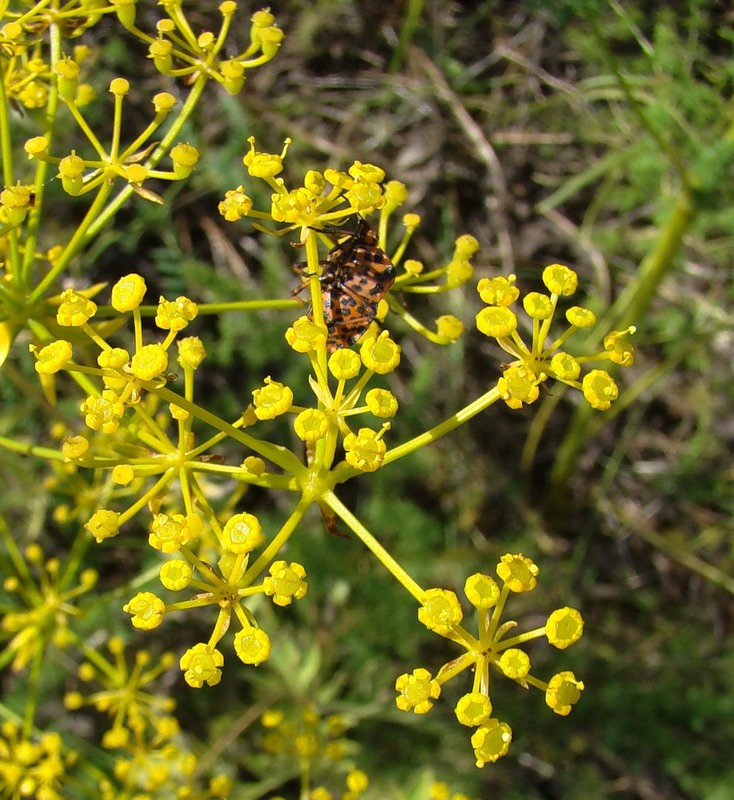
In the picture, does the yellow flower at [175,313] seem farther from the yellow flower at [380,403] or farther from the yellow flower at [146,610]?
the yellow flower at [146,610]

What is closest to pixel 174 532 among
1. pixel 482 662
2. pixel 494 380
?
pixel 482 662

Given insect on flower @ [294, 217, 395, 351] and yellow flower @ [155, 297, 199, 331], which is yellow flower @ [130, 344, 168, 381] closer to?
yellow flower @ [155, 297, 199, 331]

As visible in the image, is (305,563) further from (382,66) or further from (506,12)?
(506,12)

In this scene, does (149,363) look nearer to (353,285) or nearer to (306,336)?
(306,336)

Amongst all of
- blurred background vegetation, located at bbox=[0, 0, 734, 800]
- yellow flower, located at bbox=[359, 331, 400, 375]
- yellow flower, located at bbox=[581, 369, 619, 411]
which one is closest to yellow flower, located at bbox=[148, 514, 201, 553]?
yellow flower, located at bbox=[359, 331, 400, 375]

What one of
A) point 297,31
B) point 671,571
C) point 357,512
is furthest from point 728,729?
point 297,31

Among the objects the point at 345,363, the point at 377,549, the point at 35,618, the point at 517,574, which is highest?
the point at 345,363

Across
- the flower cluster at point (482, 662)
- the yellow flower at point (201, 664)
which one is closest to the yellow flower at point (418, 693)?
the flower cluster at point (482, 662)
